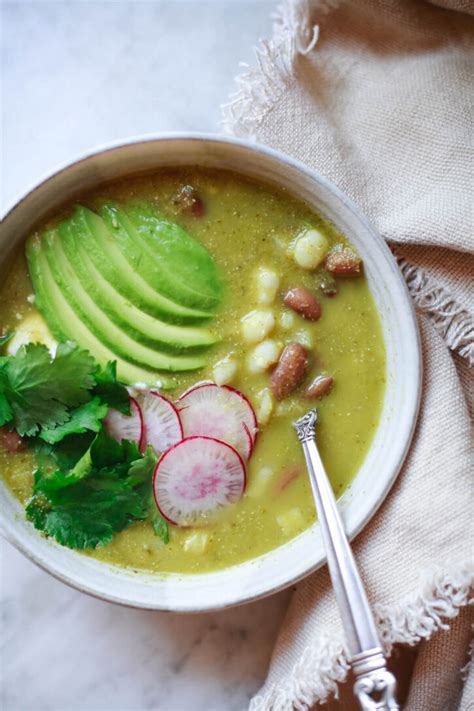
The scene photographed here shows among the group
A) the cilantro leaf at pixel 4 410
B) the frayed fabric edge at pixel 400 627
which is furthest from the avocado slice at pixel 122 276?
the frayed fabric edge at pixel 400 627

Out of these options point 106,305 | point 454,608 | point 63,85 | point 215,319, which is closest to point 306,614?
point 454,608

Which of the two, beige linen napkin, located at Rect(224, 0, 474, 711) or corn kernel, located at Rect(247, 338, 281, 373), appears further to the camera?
corn kernel, located at Rect(247, 338, 281, 373)

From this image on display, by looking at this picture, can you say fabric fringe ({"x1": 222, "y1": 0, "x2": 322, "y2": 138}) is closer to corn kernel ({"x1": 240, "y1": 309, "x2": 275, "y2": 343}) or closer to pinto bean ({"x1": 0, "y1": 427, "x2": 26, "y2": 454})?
corn kernel ({"x1": 240, "y1": 309, "x2": 275, "y2": 343})

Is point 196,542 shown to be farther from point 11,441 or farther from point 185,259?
point 185,259

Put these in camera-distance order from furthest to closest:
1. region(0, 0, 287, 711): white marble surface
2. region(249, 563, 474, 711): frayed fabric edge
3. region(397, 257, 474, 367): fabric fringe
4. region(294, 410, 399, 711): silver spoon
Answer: region(0, 0, 287, 711): white marble surface, region(397, 257, 474, 367): fabric fringe, region(249, 563, 474, 711): frayed fabric edge, region(294, 410, 399, 711): silver spoon

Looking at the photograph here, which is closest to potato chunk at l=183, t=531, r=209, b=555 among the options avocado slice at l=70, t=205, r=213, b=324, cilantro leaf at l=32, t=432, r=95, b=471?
cilantro leaf at l=32, t=432, r=95, b=471

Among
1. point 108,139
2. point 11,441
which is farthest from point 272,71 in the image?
point 11,441

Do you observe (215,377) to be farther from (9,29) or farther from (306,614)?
(9,29)
